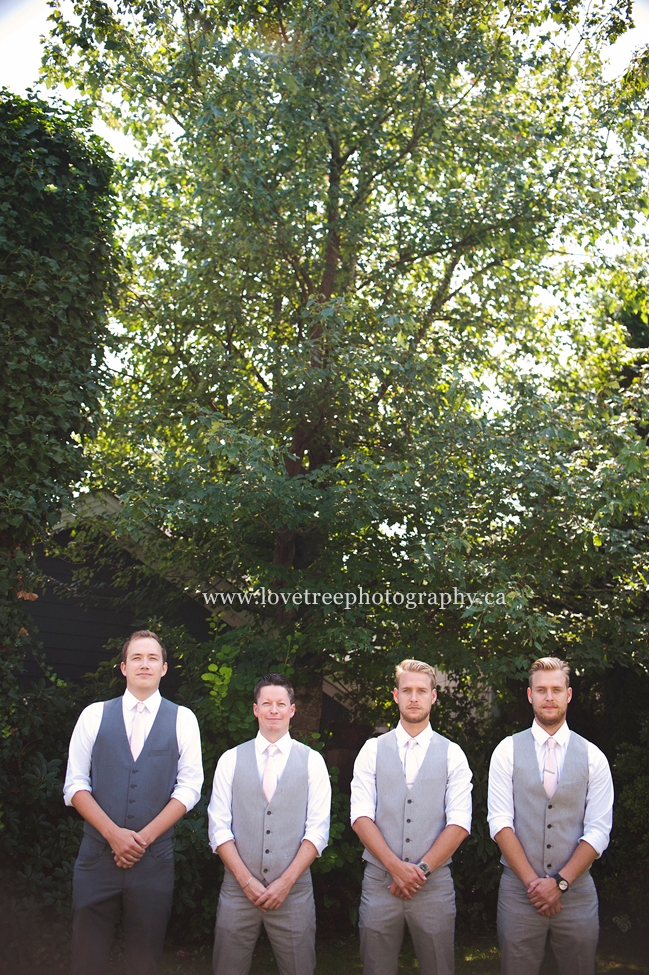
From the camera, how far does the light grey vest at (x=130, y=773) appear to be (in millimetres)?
3389

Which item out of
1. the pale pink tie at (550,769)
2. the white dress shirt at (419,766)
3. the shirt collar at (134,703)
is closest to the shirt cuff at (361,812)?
the white dress shirt at (419,766)

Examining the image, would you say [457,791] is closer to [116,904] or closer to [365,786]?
[365,786]

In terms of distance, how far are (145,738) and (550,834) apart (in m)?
1.90

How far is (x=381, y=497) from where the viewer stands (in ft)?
20.0

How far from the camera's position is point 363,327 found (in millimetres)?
7410

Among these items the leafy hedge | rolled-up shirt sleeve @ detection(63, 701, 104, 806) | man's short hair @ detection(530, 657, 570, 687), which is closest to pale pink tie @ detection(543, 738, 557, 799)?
man's short hair @ detection(530, 657, 570, 687)

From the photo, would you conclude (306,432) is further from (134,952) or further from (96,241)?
(134,952)

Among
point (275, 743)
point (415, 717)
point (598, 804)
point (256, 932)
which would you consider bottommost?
point (256, 932)

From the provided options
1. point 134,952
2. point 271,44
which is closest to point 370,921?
point 134,952

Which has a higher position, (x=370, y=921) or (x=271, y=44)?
(x=271, y=44)

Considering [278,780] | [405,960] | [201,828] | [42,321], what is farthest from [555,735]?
[42,321]

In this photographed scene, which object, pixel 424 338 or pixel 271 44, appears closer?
pixel 271 44

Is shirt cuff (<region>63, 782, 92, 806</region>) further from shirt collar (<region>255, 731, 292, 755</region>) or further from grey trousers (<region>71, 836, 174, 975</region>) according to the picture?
shirt collar (<region>255, 731, 292, 755</region>)

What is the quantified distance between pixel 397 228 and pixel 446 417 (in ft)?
9.44
